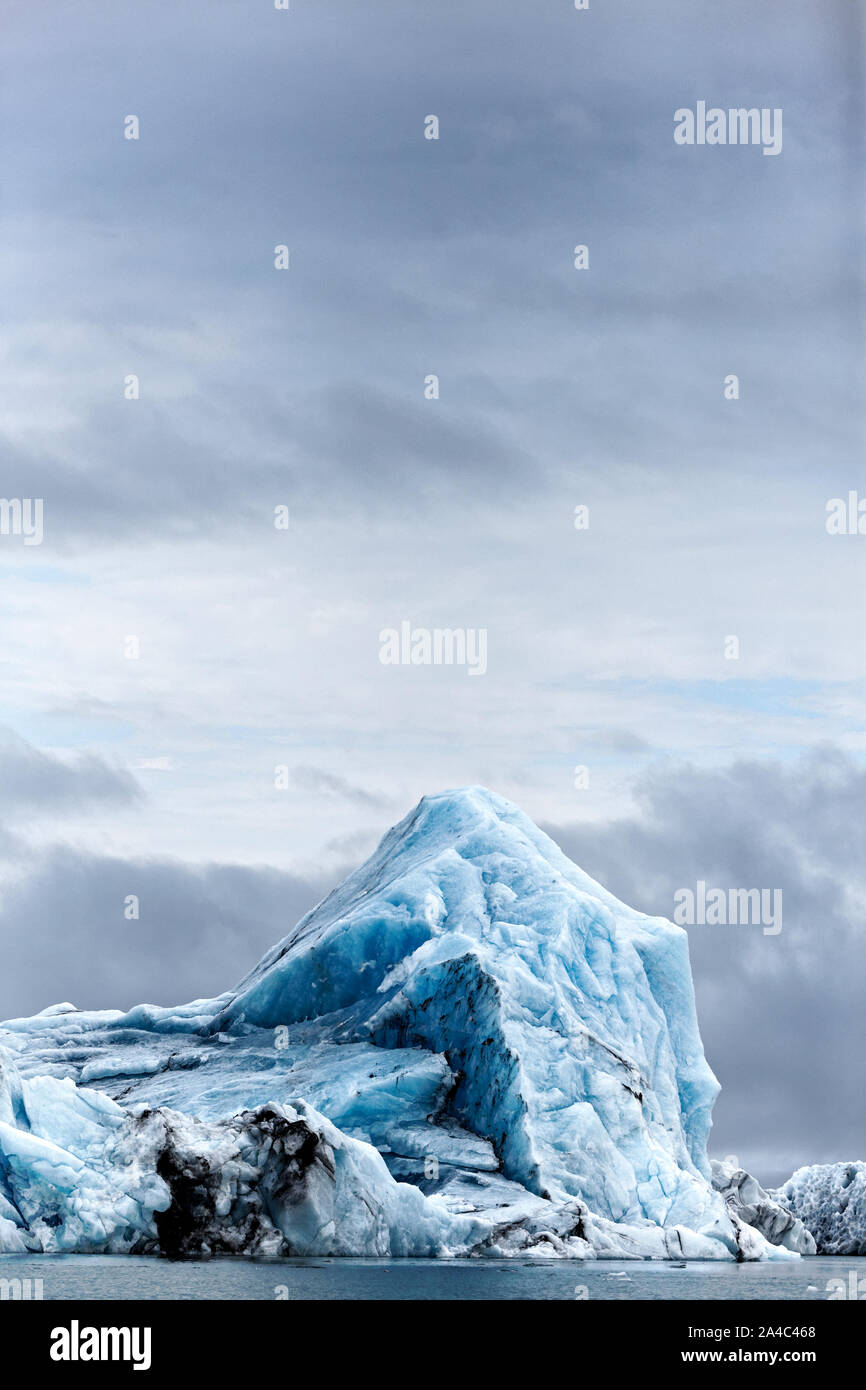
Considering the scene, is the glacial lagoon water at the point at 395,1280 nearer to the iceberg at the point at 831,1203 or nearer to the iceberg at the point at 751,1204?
the iceberg at the point at 751,1204

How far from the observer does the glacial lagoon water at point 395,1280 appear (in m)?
15.2

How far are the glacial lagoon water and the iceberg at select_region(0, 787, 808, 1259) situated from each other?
2.00 ft

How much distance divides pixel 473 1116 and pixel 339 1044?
9.50ft

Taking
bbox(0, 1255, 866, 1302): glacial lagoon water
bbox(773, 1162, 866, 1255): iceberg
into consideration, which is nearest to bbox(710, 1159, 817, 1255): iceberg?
bbox(773, 1162, 866, 1255): iceberg

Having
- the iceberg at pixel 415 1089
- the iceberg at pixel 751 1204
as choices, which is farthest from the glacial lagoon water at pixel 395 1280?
the iceberg at pixel 751 1204

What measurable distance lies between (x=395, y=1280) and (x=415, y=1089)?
5.79m

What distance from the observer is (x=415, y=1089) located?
22.8 m

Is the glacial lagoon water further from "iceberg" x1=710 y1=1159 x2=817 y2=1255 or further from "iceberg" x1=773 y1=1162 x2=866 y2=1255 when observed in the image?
"iceberg" x1=773 y1=1162 x2=866 y2=1255

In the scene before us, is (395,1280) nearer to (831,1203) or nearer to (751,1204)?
(751,1204)

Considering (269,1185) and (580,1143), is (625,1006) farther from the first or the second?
(269,1185)

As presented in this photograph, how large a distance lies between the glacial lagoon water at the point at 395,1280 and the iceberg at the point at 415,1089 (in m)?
0.61

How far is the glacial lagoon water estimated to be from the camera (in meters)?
15.2

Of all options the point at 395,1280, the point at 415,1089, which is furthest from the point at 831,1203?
the point at 395,1280
